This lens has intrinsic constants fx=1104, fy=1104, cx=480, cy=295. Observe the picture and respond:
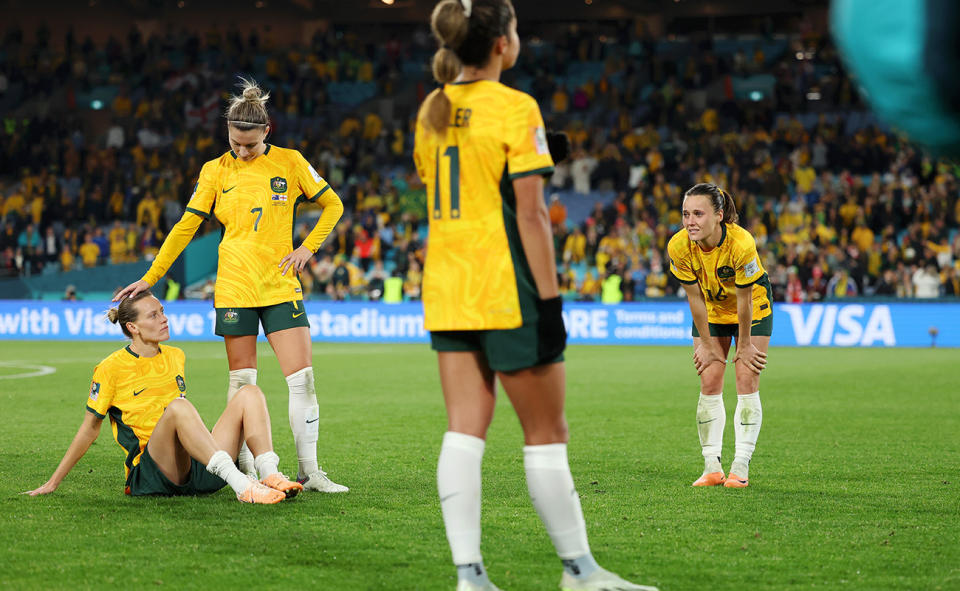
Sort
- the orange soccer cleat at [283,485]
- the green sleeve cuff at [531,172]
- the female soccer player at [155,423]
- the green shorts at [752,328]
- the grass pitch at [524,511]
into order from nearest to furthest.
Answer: the green sleeve cuff at [531,172] < the grass pitch at [524,511] < the female soccer player at [155,423] < the orange soccer cleat at [283,485] < the green shorts at [752,328]

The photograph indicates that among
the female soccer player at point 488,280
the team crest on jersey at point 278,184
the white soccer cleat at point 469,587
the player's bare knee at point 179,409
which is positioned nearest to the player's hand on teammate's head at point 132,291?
the player's bare knee at point 179,409

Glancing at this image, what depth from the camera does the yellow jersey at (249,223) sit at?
616 centimetres

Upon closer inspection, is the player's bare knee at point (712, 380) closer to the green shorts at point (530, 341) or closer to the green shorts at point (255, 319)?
the green shorts at point (255, 319)

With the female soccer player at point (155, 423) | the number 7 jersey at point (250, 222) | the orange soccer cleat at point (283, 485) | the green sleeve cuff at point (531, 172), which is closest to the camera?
the green sleeve cuff at point (531, 172)

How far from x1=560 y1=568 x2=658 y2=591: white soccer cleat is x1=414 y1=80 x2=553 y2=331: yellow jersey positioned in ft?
2.98

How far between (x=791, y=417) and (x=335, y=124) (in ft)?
87.8

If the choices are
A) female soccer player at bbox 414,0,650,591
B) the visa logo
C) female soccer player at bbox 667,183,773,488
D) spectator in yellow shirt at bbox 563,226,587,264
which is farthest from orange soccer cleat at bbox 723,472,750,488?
spectator in yellow shirt at bbox 563,226,587,264

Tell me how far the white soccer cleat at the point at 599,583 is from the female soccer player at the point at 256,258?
2.69m

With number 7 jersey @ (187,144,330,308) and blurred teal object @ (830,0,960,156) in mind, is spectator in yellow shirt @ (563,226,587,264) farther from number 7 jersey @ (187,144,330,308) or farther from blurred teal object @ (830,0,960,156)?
blurred teal object @ (830,0,960,156)

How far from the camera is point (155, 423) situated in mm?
5832

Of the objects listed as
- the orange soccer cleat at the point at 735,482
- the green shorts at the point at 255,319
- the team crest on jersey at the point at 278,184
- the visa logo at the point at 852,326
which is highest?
the team crest on jersey at the point at 278,184

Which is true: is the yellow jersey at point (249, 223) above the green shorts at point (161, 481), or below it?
above

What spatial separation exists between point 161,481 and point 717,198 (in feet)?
11.3

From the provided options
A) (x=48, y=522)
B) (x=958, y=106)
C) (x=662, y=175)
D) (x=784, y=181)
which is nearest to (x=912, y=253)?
(x=784, y=181)
